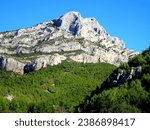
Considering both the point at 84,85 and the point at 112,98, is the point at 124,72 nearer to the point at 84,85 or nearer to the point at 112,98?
the point at 112,98

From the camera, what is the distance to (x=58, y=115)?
13.5 meters

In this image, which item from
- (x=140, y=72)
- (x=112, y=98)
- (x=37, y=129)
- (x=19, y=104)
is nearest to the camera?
(x=37, y=129)

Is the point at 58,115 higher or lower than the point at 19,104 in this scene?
lower

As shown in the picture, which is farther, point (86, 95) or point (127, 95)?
point (86, 95)

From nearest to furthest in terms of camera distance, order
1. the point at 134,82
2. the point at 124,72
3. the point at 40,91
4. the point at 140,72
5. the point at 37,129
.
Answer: the point at 37,129
the point at 134,82
the point at 140,72
the point at 124,72
the point at 40,91

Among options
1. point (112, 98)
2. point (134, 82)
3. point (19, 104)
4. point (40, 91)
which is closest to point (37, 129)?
point (112, 98)

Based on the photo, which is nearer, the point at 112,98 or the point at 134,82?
the point at 112,98

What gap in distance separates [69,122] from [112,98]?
66.9 metres

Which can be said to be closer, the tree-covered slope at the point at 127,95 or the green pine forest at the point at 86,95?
the tree-covered slope at the point at 127,95

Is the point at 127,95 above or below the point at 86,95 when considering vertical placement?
below

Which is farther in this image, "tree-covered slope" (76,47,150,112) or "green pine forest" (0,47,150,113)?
"green pine forest" (0,47,150,113)

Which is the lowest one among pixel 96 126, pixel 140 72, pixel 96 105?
pixel 96 126

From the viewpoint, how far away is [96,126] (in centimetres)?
1291

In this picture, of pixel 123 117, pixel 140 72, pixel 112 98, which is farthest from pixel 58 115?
pixel 140 72
